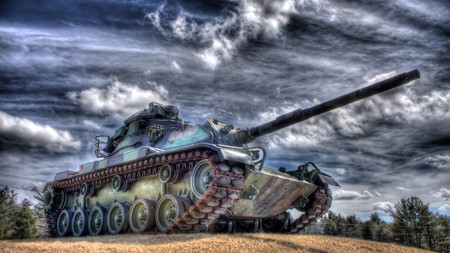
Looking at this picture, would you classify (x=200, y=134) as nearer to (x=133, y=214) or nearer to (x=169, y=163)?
(x=169, y=163)

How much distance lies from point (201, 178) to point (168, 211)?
1.58 meters

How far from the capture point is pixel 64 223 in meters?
17.0

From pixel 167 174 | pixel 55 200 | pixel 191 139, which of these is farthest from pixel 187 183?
pixel 55 200

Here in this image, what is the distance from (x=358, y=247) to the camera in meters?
10.2

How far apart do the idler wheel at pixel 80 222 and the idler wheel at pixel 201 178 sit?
6358mm

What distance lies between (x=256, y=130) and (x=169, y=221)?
4.13 metres

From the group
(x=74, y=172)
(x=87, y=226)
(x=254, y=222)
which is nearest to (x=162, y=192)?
(x=254, y=222)

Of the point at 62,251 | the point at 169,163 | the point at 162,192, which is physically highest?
the point at 169,163

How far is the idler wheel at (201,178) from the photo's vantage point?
11.2m

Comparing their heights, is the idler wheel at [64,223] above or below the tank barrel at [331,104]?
below

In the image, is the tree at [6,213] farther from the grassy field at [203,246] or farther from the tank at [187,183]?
the grassy field at [203,246]

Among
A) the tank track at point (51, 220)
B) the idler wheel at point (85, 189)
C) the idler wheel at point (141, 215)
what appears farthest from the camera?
the tank track at point (51, 220)

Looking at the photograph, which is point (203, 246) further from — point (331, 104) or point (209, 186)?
point (331, 104)

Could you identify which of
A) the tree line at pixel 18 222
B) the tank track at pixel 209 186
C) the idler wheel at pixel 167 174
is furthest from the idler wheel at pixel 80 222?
the tree line at pixel 18 222
